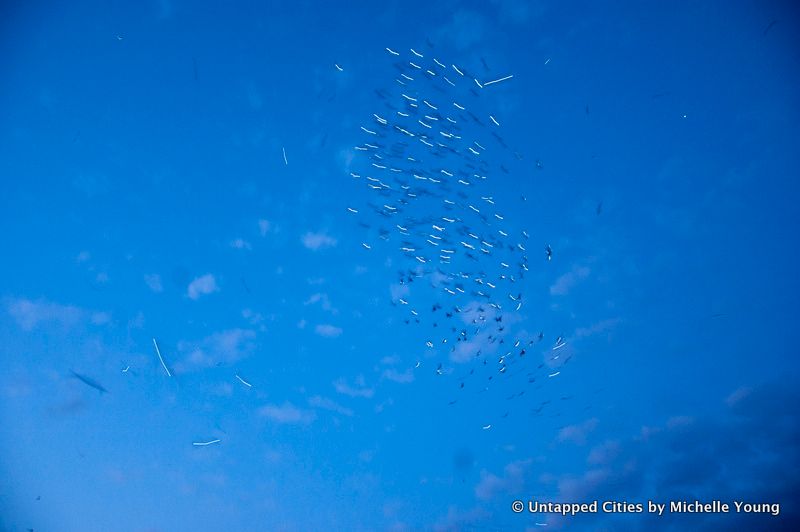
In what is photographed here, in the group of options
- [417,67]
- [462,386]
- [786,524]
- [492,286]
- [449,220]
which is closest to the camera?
[417,67]

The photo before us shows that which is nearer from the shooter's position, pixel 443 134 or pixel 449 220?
pixel 443 134

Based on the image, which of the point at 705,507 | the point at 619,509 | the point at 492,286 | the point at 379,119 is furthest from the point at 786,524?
the point at 379,119

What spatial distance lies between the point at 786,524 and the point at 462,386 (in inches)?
2076

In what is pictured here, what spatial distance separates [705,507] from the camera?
21828mm

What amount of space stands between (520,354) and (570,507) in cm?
968

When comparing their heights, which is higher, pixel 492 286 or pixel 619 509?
pixel 492 286

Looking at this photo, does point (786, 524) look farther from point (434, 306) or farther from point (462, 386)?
point (434, 306)

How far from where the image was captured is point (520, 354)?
15.2 m

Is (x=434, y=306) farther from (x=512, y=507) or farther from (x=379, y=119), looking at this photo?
(x=512, y=507)

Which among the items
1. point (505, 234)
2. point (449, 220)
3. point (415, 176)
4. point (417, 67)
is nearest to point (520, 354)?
point (505, 234)

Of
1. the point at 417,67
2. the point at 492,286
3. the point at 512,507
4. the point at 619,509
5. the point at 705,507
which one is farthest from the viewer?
the point at 705,507

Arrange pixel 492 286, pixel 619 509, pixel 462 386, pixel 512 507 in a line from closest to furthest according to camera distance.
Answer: pixel 492 286
pixel 462 386
pixel 619 509
pixel 512 507

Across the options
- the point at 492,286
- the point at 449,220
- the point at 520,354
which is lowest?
the point at 520,354

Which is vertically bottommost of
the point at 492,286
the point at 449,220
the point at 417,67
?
the point at 492,286
